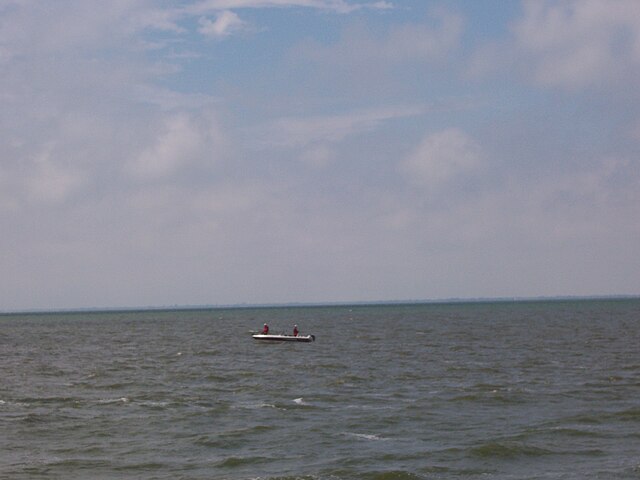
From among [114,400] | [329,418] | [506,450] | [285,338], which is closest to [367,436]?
[329,418]

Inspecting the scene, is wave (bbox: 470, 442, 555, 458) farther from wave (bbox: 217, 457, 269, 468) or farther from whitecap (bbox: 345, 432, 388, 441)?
wave (bbox: 217, 457, 269, 468)

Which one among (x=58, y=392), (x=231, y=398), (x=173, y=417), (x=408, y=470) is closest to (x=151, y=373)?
(x=58, y=392)

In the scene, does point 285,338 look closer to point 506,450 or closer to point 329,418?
point 329,418

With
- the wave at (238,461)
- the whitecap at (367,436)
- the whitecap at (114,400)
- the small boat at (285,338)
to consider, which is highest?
the small boat at (285,338)

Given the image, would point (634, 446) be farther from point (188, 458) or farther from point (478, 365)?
point (478, 365)

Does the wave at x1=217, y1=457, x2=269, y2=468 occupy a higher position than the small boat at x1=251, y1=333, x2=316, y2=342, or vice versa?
the small boat at x1=251, y1=333, x2=316, y2=342

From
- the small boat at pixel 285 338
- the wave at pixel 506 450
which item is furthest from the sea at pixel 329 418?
the small boat at pixel 285 338

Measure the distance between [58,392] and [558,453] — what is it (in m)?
30.3

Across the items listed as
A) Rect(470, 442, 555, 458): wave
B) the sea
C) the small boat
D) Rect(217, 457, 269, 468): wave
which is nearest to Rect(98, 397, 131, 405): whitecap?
the sea

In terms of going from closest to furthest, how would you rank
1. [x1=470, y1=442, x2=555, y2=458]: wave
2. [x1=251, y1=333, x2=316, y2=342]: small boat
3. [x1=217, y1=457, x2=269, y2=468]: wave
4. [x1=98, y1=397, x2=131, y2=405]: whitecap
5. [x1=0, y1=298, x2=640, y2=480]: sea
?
[x1=0, y1=298, x2=640, y2=480]: sea
[x1=217, y1=457, x2=269, y2=468]: wave
[x1=470, y1=442, x2=555, y2=458]: wave
[x1=98, y1=397, x2=131, y2=405]: whitecap
[x1=251, y1=333, x2=316, y2=342]: small boat

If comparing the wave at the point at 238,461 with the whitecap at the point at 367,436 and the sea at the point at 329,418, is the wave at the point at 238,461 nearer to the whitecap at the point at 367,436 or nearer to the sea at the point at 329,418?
the sea at the point at 329,418

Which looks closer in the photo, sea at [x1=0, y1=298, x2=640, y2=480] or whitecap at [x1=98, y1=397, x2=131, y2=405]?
sea at [x1=0, y1=298, x2=640, y2=480]

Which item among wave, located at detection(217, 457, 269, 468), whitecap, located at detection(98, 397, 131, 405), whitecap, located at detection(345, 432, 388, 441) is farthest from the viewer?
whitecap, located at detection(98, 397, 131, 405)

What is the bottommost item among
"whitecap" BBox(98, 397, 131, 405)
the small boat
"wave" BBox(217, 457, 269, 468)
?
"wave" BBox(217, 457, 269, 468)
